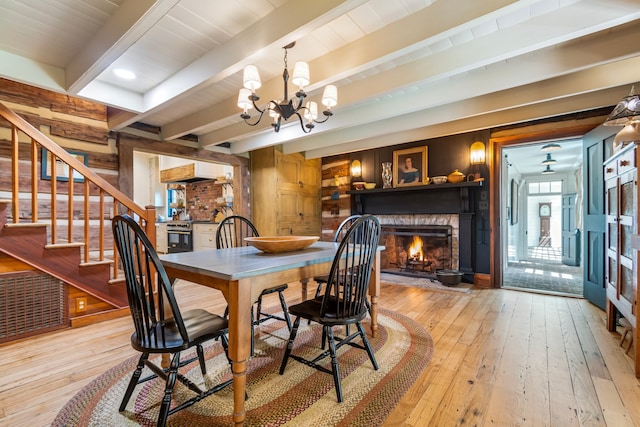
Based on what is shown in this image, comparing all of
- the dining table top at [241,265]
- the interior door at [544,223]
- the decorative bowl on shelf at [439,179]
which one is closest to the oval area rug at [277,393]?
the dining table top at [241,265]

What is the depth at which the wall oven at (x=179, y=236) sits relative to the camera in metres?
6.59

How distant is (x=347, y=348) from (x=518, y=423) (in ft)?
3.64

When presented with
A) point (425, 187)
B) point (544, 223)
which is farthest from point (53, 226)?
point (544, 223)

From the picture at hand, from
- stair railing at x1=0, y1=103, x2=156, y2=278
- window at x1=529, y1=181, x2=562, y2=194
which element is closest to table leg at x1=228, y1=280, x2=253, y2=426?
stair railing at x1=0, y1=103, x2=156, y2=278

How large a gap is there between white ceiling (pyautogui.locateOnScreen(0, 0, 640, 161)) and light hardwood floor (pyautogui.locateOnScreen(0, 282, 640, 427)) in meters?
2.17

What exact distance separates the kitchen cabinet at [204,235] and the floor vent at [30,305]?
3.34 meters

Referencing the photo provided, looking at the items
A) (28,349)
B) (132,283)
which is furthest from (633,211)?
(28,349)

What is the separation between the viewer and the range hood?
21.0ft

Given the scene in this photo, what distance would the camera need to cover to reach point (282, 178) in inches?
215

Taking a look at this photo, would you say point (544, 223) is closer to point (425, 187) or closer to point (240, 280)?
point (425, 187)

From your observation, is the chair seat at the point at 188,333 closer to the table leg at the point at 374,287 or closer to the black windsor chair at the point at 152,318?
the black windsor chair at the point at 152,318

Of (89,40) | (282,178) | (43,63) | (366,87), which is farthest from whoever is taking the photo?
(282,178)

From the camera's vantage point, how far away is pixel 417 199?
4.93 metres

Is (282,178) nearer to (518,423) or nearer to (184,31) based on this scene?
(184,31)
